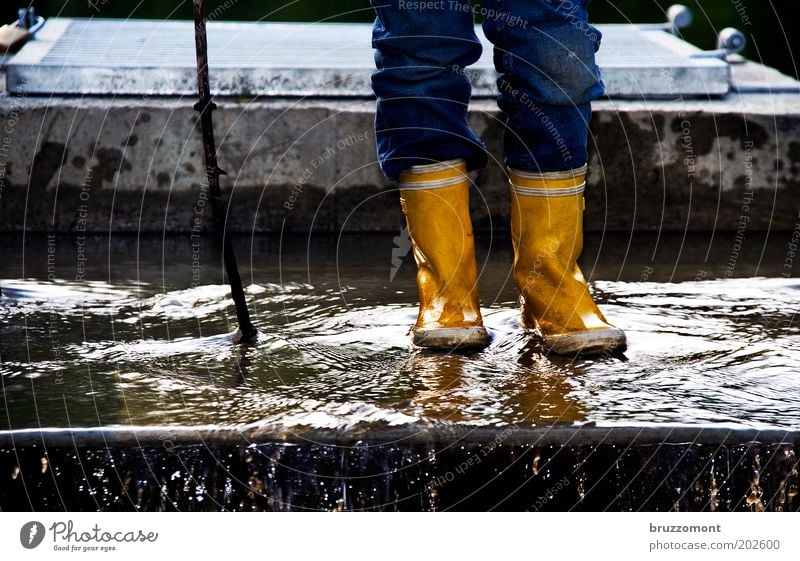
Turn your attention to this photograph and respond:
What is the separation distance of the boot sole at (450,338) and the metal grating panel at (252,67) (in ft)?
4.12

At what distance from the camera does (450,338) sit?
1.90 m

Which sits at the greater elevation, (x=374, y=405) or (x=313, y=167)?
(x=313, y=167)

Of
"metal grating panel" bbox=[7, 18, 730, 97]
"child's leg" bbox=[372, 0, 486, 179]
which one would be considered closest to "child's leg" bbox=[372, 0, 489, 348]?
"child's leg" bbox=[372, 0, 486, 179]

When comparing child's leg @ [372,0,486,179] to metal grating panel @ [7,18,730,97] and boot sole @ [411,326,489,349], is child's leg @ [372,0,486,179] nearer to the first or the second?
boot sole @ [411,326,489,349]

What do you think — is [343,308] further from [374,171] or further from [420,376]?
[374,171]

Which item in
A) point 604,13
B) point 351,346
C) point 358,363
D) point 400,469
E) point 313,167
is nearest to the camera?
point 400,469

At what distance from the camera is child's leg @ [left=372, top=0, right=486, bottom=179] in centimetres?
186

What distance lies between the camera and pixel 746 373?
1.75 m

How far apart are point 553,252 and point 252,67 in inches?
52.3

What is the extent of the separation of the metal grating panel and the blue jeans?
1.08 m

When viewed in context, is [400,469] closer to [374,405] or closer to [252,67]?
[374,405]

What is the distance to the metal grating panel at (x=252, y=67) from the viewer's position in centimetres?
298

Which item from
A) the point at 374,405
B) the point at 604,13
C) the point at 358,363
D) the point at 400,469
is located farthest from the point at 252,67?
the point at 604,13
